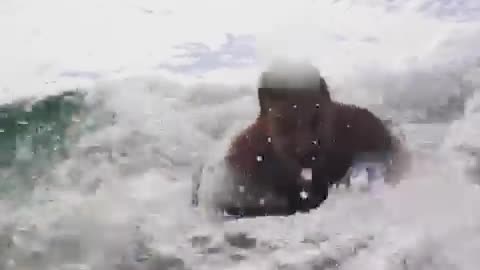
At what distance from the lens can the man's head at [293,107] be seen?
953mm

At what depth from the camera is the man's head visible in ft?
3.13

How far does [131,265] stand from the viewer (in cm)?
90

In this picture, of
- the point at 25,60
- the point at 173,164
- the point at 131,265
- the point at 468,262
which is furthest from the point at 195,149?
the point at 468,262

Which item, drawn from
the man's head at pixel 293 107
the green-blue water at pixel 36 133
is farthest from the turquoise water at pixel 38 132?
the man's head at pixel 293 107

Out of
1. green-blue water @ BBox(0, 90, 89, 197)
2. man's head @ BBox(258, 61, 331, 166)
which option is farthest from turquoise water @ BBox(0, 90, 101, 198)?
man's head @ BBox(258, 61, 331, 166)

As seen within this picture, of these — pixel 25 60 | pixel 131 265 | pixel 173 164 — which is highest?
pixel 25 60

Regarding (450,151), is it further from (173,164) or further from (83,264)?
(83,264)

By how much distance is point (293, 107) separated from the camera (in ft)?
3.14

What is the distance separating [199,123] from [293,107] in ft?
0.47

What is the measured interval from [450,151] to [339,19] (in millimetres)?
267

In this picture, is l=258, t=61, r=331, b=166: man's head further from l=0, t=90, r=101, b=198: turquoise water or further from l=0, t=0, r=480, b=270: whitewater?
l=0, t=90, r=101, b=198: turquoise water

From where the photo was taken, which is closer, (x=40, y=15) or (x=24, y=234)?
(x=24, y=234)

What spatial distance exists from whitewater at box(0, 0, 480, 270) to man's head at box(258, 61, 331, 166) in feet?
0.07

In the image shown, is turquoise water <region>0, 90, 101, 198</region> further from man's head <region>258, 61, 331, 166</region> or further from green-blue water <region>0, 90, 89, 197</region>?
man's head <region>258, 61, 331, 166</region>
